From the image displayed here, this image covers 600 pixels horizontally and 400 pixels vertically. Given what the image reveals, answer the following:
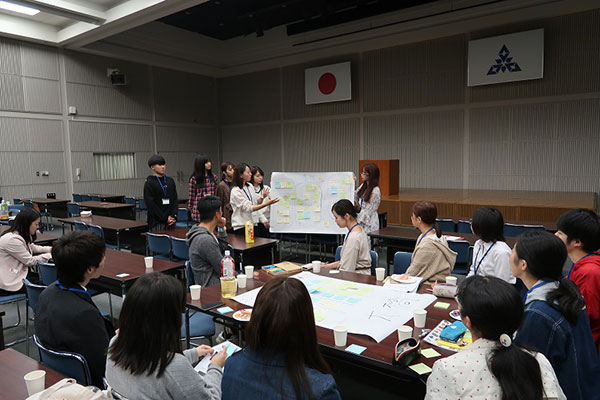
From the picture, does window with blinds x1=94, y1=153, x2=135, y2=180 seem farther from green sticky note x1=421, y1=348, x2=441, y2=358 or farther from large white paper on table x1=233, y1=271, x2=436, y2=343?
green sticky note x1=421, y1=348, x2=441, y2=358

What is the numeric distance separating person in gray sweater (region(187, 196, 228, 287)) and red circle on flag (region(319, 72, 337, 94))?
9.55 m

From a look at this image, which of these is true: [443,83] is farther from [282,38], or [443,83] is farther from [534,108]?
[282,38]

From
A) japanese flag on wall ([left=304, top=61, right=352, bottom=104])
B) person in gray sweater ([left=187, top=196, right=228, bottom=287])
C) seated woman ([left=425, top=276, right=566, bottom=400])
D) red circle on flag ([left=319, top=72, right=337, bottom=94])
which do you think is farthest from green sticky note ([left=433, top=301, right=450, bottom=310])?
red circle on flag ([left=319, top=72, right=337, bottom=94])

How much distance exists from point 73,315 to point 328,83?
36.7 ft

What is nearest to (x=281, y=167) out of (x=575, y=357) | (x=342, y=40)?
(x=342, y=40)

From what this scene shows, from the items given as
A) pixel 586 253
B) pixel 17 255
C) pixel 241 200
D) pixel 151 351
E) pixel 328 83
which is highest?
pixel 328 83

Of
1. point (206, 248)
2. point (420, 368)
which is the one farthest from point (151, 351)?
point (206, 248)

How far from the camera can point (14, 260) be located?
3568 mm

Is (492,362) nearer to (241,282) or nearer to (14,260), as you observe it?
(241,282)

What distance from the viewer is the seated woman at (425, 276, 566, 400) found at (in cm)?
119

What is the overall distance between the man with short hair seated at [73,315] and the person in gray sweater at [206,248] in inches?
44.2

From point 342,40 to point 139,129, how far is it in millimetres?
7043

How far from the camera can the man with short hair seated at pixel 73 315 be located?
181 centimetres

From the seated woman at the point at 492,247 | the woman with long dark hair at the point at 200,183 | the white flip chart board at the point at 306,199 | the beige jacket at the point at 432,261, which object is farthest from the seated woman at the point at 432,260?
the woman with long dark hair at the point at 200,183
